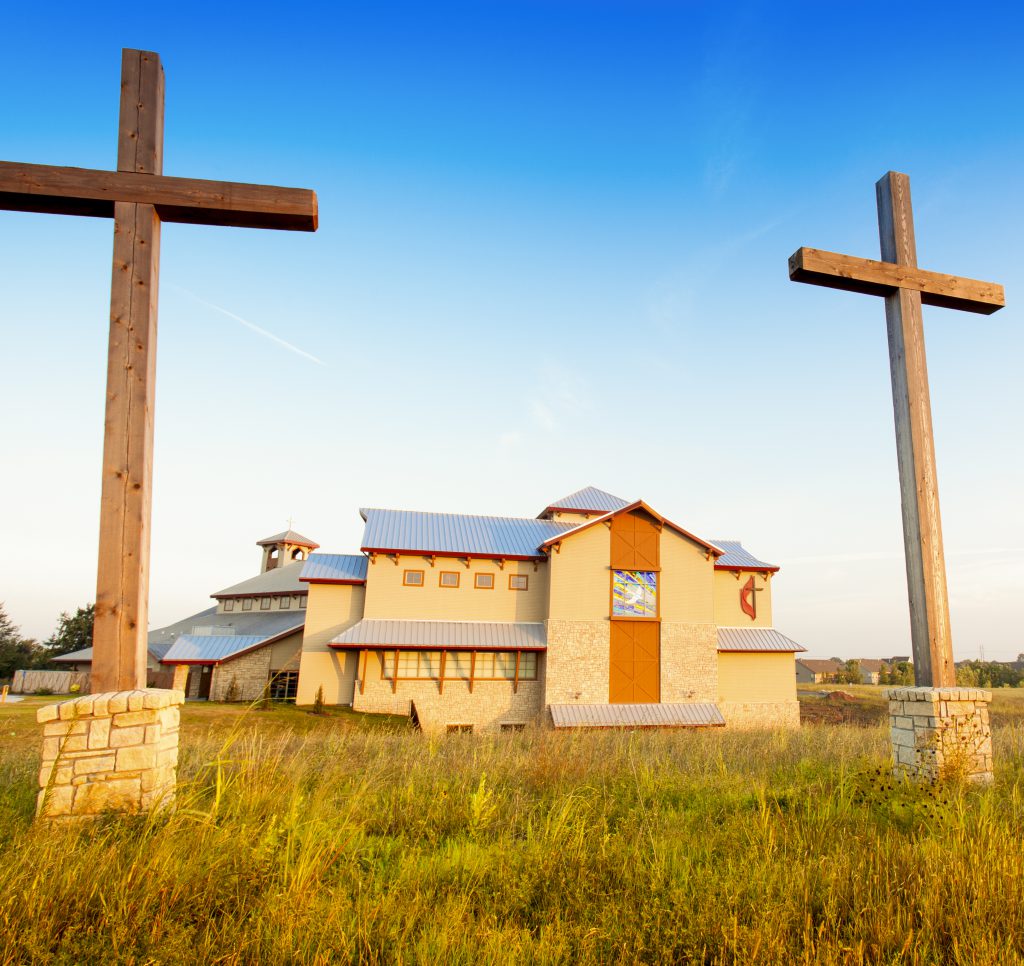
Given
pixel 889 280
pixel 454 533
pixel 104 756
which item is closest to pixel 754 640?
pixel 454 533

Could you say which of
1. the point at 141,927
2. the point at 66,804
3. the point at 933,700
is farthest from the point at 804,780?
the point at 66,804

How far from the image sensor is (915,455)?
8.09m

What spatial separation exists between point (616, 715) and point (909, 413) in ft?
63.2

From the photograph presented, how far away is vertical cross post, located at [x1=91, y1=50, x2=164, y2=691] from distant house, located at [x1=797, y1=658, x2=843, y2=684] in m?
87.0

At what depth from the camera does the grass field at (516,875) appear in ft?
10.5

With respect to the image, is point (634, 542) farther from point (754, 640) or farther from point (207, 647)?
point (207, 647)

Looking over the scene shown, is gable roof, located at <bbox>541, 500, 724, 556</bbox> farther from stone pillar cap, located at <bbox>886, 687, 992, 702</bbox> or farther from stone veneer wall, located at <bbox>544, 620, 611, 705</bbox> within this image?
stone pillar cap, located at <bbox>886, 687, 992, 702</bbox>

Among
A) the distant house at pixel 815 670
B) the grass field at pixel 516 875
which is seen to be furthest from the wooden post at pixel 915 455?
the distant house at pixel 815 670

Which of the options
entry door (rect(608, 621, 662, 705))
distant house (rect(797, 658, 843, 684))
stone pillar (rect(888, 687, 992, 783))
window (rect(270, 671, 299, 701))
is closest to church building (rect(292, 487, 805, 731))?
entry door (rect(608, 621, 662, 705))

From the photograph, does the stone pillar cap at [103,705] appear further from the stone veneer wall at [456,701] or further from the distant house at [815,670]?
the distant house at [815,670]

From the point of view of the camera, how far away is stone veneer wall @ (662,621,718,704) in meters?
26.0

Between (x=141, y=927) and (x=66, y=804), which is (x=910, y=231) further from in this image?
(x=66, y=804)

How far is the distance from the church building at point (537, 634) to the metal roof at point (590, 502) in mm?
4325

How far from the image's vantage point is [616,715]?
24.6 m
